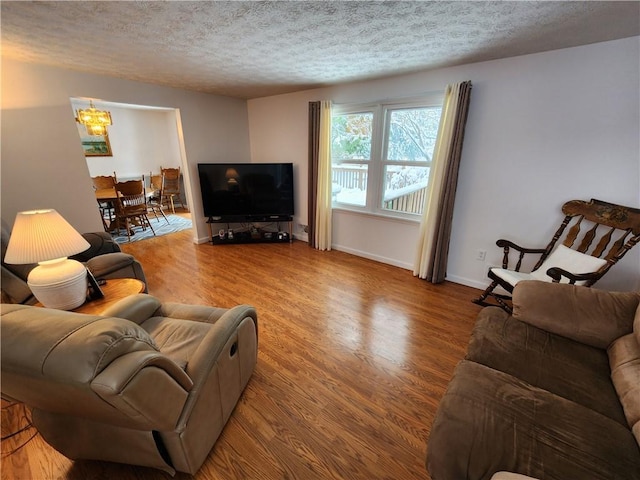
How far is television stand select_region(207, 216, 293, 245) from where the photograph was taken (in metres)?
4.36

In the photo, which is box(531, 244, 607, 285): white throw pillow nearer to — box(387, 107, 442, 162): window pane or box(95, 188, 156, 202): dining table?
box(387, 107, 442, 162): window pane

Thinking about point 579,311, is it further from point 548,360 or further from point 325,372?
point 325,372

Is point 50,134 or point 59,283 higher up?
point 50,134

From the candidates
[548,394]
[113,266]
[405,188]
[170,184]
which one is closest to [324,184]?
[405,188]

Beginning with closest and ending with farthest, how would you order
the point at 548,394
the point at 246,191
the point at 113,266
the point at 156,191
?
the point at 548,394, the point at 113,266, the point at 246,191, the point at 156,191

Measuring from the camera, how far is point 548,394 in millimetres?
1147

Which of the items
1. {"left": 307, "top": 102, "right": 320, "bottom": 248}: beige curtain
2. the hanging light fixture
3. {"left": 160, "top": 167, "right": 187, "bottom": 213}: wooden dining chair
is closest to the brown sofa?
{"left": 307, "top": 102, "right": 320, "bottom": 248}: beige curtain

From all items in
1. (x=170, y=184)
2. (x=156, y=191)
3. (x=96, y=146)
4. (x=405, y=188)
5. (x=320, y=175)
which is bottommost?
(x=156, y=191)

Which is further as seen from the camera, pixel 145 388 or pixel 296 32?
pixel 296 32

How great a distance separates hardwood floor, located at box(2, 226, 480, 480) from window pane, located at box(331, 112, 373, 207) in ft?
3.63

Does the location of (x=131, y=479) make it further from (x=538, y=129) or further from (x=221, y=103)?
(x=221, y=103)

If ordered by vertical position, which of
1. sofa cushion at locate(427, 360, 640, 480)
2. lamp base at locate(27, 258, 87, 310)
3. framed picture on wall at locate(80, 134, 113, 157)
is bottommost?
sofa cushion at locate(427, 360, 640, 480)

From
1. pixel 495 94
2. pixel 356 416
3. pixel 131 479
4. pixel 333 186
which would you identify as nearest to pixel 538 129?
pixel 495 94

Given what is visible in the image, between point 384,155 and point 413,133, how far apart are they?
42cm
